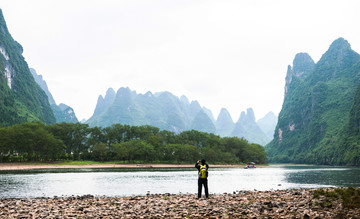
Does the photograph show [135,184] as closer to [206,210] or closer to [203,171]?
[203,171]

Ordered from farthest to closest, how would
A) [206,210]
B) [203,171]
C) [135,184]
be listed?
[135,184]
[203,171]
[206,210]

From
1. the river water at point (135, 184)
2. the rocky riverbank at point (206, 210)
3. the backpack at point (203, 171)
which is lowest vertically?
the river water at point (135, 184)

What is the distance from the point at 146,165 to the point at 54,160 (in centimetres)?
4293

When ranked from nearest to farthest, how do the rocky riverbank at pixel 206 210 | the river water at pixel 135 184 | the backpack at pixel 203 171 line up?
the rocky riverbank at pixel 206 210 < the backpack at pixel 203 171 < the river water at pixel 135 184

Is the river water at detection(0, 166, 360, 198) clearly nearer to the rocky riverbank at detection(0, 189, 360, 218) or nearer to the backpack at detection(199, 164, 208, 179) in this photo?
the backpack at detection(199, 164, 208, 179)

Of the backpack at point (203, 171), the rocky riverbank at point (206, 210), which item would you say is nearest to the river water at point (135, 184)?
the backpack at point (203, 171)

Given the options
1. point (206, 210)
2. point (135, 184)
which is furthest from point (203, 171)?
point (135, 184)

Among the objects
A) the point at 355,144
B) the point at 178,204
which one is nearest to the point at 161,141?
the point at 355,144

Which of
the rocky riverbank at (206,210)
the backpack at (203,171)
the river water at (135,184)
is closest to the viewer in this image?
the rocky riverbank at (206,210)

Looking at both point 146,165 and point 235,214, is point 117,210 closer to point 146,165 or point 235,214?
point 235,214

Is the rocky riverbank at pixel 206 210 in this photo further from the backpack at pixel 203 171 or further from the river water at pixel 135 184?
the river water at pixel 135 184

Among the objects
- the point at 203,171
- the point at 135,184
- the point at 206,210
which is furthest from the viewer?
the point at 135,184

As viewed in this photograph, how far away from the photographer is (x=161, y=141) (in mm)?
174875

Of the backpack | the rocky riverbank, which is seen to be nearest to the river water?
the backpack
